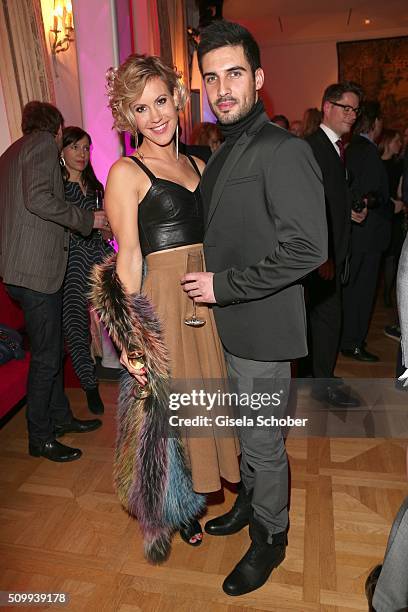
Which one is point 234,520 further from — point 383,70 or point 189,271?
point 383,70

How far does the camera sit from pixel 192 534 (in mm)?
2055

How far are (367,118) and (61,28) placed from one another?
2.65 m

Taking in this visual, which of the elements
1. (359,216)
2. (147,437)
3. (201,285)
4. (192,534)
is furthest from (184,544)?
(359,216)

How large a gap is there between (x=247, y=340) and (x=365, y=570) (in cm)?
106

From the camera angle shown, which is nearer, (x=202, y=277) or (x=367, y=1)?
(x=202, y=277)

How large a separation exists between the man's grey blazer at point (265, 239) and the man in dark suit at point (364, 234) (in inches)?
84.6

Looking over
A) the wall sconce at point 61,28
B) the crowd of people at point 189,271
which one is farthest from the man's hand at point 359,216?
the wall sconce at point 61,28

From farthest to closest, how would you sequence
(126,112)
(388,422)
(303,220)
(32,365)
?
(388,422) < (32,365) < (126,112) < (303,220)

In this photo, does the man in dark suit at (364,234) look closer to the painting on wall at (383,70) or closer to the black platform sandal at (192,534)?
the black platform sandal at (192,534)

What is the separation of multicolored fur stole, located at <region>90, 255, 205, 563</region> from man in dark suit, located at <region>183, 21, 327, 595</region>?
0.26 metres

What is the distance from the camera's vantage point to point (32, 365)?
8.72 feet

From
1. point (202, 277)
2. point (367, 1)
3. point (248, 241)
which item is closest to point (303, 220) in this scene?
point (248, 241)

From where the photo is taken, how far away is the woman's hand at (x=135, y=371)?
181 cm

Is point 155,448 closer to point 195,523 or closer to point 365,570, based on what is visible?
point 195,523
